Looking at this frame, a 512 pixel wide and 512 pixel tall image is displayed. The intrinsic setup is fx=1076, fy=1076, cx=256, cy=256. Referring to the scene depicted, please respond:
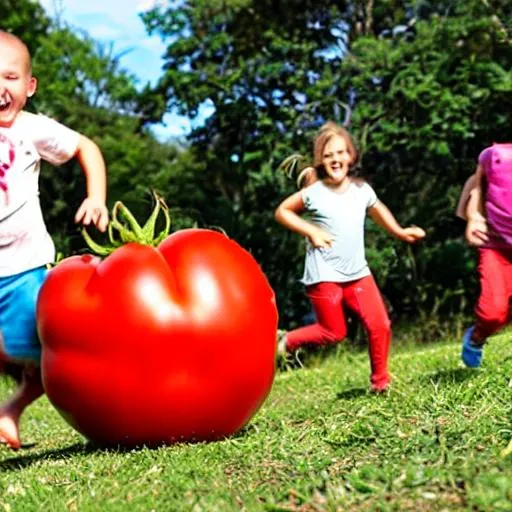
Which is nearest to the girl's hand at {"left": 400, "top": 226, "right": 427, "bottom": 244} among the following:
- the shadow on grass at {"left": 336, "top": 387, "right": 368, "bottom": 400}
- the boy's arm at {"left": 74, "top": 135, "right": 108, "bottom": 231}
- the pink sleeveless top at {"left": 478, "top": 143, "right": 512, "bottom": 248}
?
the pink sleeveless top at {"left": 478, "top": 143, "right": 512, "bottom": 248}

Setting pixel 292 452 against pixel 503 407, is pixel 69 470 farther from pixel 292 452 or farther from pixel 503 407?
pixel 503 407

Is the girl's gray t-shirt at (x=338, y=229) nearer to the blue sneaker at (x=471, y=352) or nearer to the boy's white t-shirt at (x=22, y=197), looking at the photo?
the blue sneaker at (x=471, y=352)

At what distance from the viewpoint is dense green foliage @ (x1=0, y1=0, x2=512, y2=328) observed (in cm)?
1267

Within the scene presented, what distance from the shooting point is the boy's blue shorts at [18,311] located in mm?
4285

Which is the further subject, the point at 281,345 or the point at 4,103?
the point at 281,345

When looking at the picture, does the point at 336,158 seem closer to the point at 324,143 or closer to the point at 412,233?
the point at 324,143

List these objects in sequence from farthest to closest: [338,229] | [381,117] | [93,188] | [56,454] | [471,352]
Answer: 1. [381,117]
2. [338,229]
3. [471,352]
4. [56,454]
5. [93,188]

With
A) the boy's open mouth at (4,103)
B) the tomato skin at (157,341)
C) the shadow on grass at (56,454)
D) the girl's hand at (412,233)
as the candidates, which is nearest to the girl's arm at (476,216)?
the girl's hand at (412,233)

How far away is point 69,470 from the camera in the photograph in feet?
12.6

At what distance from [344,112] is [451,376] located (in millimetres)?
7854

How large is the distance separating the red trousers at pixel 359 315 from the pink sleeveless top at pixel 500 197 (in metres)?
0.72

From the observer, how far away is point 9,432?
435 centimetres

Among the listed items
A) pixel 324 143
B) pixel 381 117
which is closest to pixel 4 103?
pixel 324 143

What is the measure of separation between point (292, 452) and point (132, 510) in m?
0.76
